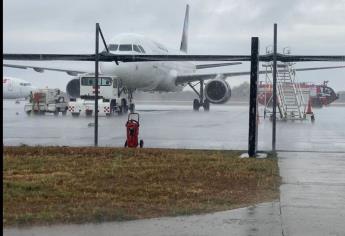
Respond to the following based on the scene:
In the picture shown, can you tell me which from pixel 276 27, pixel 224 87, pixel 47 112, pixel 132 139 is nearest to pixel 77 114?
pixel 47 112

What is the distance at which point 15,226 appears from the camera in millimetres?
7543

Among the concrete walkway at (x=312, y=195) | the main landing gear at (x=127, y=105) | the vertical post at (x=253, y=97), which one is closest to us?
the concrete walkway at (x=312, y=195)

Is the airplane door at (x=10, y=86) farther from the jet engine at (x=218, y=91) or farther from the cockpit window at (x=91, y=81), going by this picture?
the cockpit window at (x=91, y=81)

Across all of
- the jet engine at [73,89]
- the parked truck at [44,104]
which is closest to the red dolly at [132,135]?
the parked truck at [44,104]

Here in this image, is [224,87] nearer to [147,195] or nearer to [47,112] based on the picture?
[47,112]

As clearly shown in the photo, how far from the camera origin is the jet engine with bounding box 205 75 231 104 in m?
41.6

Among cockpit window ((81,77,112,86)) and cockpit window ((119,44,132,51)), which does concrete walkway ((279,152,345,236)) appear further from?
cockpit window ((119,44,132,51))

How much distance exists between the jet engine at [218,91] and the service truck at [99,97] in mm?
7285

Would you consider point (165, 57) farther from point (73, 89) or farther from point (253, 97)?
point (73, 89)

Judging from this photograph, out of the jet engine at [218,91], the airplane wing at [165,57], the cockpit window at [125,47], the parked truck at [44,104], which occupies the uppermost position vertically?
the cockpit window at [125,47]

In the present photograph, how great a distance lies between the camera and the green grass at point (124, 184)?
8.39 m

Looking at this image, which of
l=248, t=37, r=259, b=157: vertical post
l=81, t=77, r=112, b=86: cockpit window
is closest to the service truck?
l=81, t=77, r=112, b=86: cockpit window

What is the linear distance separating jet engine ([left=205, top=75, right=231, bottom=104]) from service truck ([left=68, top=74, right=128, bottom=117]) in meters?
7.29

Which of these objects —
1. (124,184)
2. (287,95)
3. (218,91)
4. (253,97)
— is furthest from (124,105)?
(124,184)
